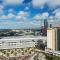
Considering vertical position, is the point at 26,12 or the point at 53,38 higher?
the point at 26,12

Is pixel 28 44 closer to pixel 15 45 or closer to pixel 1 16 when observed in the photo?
pixel 15 45

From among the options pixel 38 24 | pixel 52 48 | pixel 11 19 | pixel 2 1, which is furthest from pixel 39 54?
pixel 2 1

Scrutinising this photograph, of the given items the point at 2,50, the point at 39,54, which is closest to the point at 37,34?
the point at 39,54

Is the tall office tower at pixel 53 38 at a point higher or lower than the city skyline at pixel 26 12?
lower

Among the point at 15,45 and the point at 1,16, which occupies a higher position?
the point at 1,16

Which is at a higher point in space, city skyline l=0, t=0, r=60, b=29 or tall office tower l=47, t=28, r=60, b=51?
city skyline l=0, t=0, r=60, b=29

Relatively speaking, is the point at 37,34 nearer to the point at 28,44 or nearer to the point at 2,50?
the point at 28,44

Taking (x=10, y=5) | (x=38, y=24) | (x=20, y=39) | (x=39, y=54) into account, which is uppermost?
(x=10, y=5)
